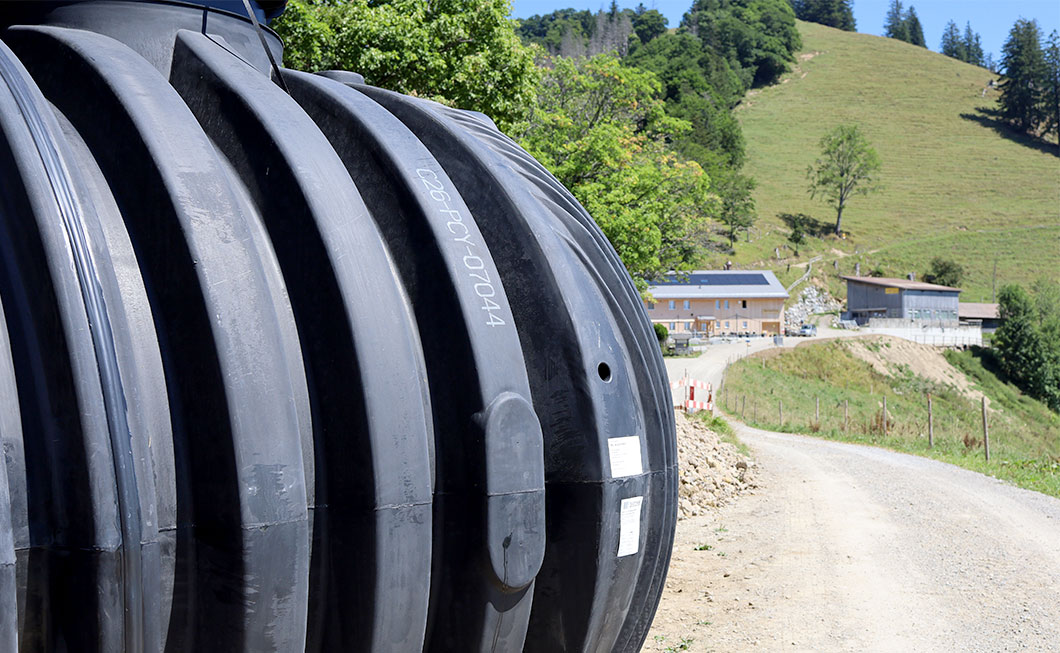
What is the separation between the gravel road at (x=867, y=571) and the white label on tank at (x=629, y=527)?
15.9 ft

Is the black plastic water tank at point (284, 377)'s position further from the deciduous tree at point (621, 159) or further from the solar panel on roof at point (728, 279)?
the solar panel on roof at point (728, 279)

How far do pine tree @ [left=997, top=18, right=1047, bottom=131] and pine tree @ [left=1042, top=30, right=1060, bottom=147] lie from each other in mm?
581

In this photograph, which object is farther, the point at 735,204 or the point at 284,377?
the point at 735,204

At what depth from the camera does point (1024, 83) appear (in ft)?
471

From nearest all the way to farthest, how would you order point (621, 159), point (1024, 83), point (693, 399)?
point (693, 399) < point (621, 159) < point (1024, 83)

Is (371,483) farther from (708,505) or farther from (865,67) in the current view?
(865,67)

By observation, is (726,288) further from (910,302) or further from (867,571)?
(867,571)

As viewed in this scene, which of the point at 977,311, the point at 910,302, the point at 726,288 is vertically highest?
the point at 726,288

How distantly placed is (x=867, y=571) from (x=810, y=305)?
244 feet

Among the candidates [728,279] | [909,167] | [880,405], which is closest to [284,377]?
→ [880,405]

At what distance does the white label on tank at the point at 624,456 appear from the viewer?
296 cm

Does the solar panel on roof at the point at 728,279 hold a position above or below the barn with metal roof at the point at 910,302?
→ above

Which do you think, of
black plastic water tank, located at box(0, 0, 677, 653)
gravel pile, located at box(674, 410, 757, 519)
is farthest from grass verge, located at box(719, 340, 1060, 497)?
black plastic water tank, located at box(0, 0, 677, 653)

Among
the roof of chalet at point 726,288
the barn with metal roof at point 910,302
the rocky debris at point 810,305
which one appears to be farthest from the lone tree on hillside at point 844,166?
the roof of chalet at point 726,288
